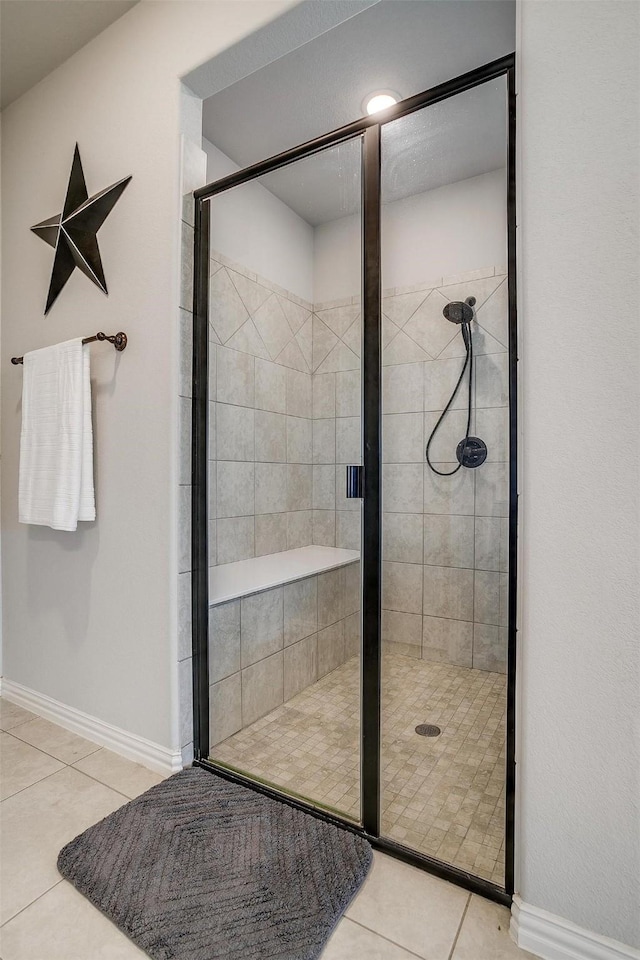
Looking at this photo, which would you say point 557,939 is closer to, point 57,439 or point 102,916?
point 102,916

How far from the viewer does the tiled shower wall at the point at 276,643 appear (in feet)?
4.94

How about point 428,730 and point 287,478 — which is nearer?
point 428,730

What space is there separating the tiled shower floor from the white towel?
43.7 inches

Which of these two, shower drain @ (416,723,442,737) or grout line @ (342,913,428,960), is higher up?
shower drain @ (416,723,442,737)

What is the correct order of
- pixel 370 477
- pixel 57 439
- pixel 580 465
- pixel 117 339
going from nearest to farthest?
pixel 580 465 < pixel 370 477 < pixel 117 339 < pixel 57 439

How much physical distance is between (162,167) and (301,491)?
1.24 m

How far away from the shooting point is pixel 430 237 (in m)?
1.35

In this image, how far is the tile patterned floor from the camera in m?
1.09

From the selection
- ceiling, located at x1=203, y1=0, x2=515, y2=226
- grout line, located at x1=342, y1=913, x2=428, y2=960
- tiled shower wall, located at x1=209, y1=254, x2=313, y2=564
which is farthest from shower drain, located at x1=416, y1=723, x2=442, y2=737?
ceiling, located at x1=203, y1=0, x2=515, y2=226

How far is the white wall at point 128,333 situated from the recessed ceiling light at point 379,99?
2.38 ft

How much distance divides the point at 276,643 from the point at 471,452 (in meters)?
0.90

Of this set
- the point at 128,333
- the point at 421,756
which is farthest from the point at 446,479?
the point at 128,333

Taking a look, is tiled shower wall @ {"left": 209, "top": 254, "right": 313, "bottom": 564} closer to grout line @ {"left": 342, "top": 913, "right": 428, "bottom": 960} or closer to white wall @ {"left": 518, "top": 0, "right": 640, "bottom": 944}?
white wall @ {"left": 518, "top": 0, "right": 640, "bottom": 944}

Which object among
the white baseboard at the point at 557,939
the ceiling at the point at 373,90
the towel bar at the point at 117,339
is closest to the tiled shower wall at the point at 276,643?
the white baseboard at the point at 557,939
